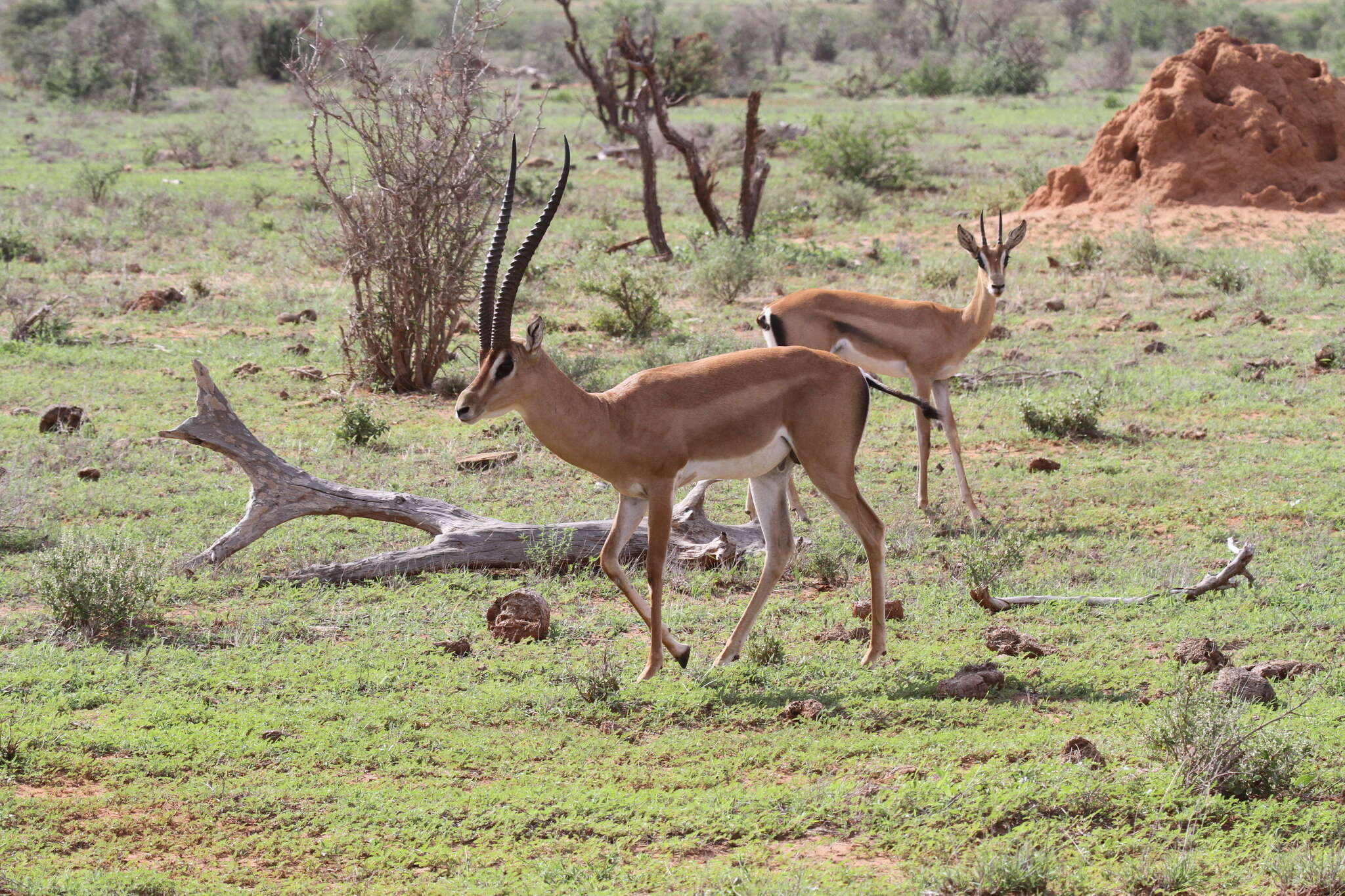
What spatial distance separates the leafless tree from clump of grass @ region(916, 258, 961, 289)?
19.2 ft

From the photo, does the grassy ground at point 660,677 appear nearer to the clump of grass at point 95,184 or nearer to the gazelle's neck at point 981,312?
the gazelle's neck at point 981,312

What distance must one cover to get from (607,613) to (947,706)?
2029mm

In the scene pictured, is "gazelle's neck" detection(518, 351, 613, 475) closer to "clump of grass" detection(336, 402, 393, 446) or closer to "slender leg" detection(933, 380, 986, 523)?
"slender leg" detection(933, 380, 986, 523)

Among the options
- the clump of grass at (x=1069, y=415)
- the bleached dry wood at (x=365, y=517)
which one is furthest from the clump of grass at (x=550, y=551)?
the clump of grass at (x=1069, y=415)

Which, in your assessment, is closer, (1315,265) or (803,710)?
(803,710)

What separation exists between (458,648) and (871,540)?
198 centimetres

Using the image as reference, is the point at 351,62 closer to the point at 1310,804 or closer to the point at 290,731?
the point at 290,731

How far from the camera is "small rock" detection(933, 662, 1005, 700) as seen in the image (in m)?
5.64

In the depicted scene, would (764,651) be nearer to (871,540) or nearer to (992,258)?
(871,540)

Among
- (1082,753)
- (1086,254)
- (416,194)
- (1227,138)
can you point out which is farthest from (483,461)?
(1227,138)

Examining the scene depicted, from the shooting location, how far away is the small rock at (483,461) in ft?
30.8

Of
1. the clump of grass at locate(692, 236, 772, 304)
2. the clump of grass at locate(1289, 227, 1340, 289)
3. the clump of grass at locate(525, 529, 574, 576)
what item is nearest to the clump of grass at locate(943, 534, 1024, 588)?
the clump of grass at locate(525, 529, 574, 576)

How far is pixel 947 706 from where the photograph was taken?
5520 mm

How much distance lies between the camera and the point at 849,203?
2036 centimetres
